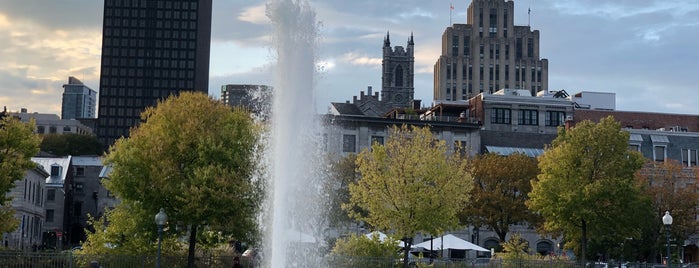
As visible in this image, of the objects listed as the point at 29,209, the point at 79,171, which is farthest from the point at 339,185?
the point at 79,171

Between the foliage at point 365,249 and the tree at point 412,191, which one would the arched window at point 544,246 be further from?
the foliage at point 365,249

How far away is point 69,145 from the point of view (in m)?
146

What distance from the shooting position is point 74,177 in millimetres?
101562

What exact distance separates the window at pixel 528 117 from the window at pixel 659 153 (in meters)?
16.6

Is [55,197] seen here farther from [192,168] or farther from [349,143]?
[192,168]

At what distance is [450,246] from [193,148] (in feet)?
65.8

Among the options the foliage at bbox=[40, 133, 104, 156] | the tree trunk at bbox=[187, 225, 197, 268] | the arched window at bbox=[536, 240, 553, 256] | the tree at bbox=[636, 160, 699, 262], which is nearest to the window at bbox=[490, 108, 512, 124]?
the arched window at bbox=[536, 240, 553, 256]

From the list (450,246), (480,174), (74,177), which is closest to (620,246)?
(480,174)

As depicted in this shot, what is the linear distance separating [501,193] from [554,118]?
101 feet

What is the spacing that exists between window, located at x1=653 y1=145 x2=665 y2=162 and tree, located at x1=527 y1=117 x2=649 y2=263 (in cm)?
3586

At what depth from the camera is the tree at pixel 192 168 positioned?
4738 cm

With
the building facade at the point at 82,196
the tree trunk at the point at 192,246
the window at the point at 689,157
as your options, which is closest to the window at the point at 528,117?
the window at the point at 689,157

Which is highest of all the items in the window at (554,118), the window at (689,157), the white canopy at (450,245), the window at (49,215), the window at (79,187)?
the window at (554,118)

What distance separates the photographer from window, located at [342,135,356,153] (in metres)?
93.3
